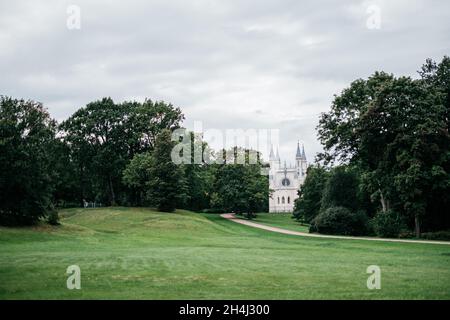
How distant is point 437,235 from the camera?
39969 mm

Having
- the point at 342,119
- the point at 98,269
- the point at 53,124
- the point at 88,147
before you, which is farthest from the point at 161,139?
the point at 98,269

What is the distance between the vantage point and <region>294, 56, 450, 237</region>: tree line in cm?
3869

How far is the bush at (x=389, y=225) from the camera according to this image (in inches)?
1686

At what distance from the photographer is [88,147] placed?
67.8m

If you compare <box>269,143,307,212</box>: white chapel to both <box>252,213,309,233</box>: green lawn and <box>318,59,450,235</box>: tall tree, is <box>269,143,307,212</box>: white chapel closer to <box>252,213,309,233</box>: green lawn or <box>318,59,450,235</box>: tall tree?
<box>252,213,309,233</box>: green lawn

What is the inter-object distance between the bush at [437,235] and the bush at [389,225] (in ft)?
7.54

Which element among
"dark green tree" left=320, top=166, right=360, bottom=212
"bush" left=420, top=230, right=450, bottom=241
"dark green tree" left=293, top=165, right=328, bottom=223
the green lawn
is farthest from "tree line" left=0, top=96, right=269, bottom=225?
"bush" left=420, top=230, right=450, bottom=241

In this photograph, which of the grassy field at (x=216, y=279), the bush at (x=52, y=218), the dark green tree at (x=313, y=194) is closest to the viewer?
the grassy field at (x=216, y=279)

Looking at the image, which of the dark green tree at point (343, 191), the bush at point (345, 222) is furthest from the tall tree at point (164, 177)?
the bush at point (345, 222)

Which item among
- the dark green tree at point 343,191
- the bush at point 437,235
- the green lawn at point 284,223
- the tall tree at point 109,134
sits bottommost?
the green lawn at point 284,223

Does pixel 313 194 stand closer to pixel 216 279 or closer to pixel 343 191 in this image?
pixel 343 191

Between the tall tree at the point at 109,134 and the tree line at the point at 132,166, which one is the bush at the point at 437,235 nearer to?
the tree line at the point at 132,166
